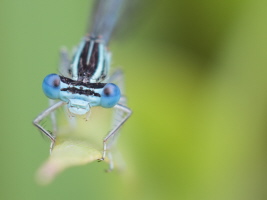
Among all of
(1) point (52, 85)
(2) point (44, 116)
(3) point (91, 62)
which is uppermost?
(3) point (91, 62)

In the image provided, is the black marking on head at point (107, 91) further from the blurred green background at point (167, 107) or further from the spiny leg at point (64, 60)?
the spiny leg at point (64, 60)

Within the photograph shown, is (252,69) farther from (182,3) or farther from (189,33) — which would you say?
(182,3)

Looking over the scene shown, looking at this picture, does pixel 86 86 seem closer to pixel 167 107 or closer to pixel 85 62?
pixel 85 62

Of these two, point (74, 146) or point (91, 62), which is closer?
point (74, 146)

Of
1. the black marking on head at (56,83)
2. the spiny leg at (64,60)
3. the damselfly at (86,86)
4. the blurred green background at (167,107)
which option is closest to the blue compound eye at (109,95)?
the damselfly at (86,86)

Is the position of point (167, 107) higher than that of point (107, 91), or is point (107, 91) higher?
point (107, 91)

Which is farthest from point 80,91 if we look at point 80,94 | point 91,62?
point 91,62

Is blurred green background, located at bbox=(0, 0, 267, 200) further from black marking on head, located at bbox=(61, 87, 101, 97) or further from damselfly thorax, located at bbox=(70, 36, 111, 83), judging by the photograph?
black marking on head, located at bbox=(61, 87, 101, 97)

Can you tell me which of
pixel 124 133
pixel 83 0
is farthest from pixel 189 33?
pixel 124 133
